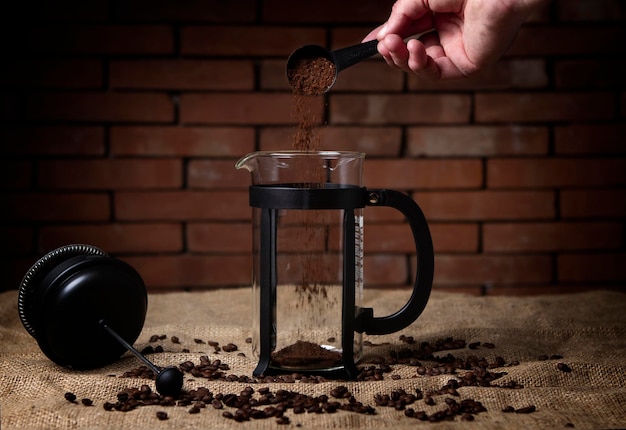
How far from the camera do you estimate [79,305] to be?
4.33ft

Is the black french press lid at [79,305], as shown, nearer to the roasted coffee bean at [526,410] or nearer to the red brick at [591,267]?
the roasted coffee bean at [526,410]

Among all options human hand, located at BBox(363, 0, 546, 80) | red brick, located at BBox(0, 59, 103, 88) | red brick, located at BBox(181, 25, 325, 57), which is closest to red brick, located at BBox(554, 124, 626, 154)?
red brick, located at BBox(181, 25, 325, 57)

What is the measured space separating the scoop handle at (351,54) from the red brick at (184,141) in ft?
2.95

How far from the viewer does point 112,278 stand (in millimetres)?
1356

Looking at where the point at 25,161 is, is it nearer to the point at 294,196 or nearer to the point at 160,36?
the point at 160,36

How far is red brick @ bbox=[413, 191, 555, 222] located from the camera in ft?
7.74

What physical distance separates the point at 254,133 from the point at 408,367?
112 cm

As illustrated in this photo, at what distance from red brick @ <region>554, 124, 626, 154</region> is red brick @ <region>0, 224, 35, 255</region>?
1.65 meters

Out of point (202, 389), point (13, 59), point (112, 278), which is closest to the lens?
point (202, 389)

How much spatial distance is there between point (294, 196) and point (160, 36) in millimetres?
1197

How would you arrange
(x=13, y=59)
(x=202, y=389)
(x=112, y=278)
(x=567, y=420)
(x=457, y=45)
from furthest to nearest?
(x=13, y=59), (x=457, y=45), (x=112, y=278), (x=202, y=389), (x=567, y=420)

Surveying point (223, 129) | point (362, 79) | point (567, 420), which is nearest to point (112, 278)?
point (567, 420)

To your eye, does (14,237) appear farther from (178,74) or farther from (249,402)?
(249,402)

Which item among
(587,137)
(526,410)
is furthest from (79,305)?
(587,137)
